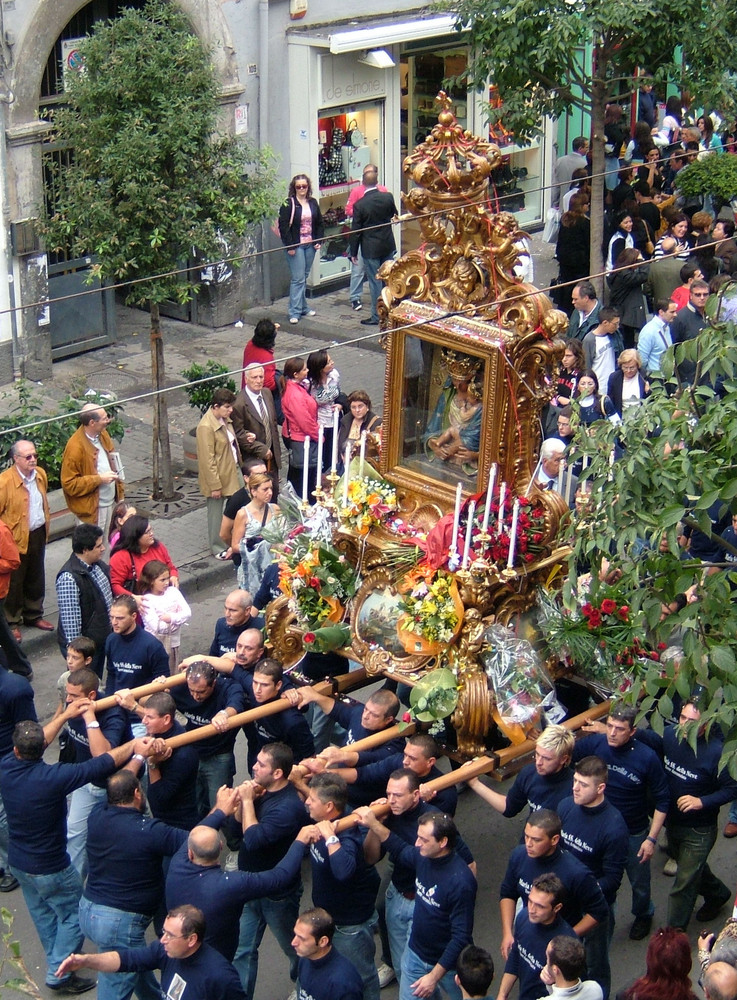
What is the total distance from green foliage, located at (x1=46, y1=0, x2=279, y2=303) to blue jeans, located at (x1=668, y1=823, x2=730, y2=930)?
22.0ft

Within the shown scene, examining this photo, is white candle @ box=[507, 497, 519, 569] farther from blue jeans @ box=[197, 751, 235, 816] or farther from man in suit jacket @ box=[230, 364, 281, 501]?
man in suit jacket @ box=[230, 364, 281, 501]

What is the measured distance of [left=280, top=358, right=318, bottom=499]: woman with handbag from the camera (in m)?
13.0

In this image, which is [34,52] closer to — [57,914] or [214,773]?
[214,773]

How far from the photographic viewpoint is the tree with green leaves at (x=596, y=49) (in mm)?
14938

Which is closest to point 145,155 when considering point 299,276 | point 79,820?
point 299,276

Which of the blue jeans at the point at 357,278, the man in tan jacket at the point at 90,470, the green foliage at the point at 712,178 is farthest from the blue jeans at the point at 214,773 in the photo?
the green foliage at the point at 712,178

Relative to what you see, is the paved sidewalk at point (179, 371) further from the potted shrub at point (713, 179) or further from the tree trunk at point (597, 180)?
the tree trunk at point (597, 180)

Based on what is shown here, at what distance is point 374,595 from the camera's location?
9398 millimetres

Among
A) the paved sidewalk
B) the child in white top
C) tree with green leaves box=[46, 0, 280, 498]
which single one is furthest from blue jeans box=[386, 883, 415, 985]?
tree with green leaves box=[46, 0, 280, 498]

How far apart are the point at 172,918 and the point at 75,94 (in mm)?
8227

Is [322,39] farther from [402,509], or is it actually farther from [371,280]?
[402,509]

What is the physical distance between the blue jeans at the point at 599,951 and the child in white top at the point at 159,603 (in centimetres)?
352

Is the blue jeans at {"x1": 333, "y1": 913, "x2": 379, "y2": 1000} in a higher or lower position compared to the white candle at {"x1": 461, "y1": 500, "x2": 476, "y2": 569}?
lower

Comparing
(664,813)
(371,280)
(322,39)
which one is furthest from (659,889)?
(322,39)
